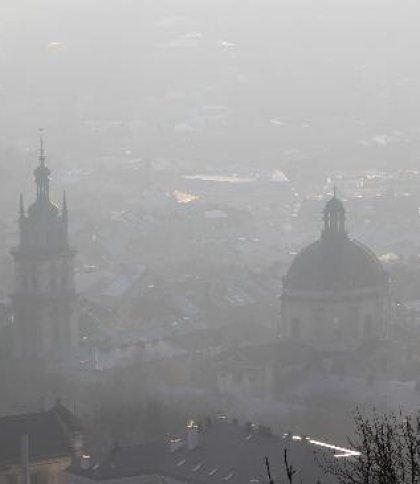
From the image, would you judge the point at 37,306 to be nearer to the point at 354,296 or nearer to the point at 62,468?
the point at 354,296

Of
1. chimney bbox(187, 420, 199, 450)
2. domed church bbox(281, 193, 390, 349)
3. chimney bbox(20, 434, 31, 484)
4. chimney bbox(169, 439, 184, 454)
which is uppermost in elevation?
domed church bbox(281, 193, 390, 349)

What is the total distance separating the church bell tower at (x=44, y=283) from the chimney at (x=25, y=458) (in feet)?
87.0

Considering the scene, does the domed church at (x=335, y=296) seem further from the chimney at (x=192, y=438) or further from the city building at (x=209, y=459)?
the chimney at (x=192, y=438)

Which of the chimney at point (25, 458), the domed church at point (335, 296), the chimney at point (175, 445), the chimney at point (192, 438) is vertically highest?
the domed church at point (335, 296)

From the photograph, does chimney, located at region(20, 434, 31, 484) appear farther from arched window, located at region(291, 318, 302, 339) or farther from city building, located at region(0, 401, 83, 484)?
arched window, located at region(291, 318, 302, 339)

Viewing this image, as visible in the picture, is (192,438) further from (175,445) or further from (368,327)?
(368,327)

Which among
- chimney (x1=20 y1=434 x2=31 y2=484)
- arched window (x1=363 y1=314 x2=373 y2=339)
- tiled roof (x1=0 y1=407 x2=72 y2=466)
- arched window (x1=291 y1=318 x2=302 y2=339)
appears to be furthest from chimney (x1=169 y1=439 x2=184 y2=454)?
arched window (x1=363 y1=314 x2=373 y2=339)

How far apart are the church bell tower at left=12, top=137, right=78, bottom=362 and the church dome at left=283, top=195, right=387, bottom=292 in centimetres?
745

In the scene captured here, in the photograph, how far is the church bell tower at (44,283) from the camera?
3738 inches

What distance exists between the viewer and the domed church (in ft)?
304

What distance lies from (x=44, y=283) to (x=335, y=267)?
32.4ft

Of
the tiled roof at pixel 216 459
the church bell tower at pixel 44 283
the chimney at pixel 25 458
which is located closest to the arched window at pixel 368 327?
the church bell tower at pixel 44 283

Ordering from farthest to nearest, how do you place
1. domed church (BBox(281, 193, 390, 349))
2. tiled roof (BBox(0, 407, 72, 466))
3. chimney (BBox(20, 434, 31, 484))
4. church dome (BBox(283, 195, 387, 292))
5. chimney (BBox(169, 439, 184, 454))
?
1. church dome (BBox(283, 195, 387, 292))
2. domed church (BBox(281, 193, 390, 349))
3. tiled roof (BBox(0, 407, 72, 466))
4. chimney (BBox(20, 434, 31, 484))
5. chimney (BBox(169, 439, 184, 454))

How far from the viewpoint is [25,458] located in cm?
6688
